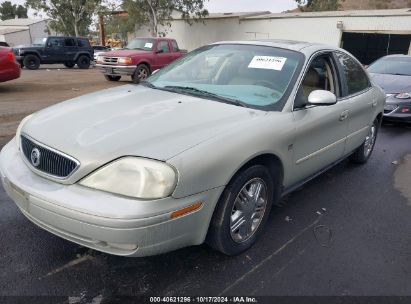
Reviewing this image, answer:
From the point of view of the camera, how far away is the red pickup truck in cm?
1300

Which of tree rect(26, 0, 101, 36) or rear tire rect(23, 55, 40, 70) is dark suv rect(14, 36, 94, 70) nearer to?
rear tire rect(23, 55, 40, 70)

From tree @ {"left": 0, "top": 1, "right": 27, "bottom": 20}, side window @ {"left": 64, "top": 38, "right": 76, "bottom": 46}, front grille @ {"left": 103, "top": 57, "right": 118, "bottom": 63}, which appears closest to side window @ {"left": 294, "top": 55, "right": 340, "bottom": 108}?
front grille @ {"left": 103, "top": 57, "right": 118, "bottom": 63}

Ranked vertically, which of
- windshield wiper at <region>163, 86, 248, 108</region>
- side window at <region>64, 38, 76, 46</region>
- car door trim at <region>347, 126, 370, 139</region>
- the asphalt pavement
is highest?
side window at <region>64, 38, 76, 46</region>

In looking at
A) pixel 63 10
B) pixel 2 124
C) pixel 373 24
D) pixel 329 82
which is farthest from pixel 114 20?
pixel 329 82

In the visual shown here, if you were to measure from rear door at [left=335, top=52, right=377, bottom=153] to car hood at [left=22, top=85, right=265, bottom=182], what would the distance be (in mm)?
1586

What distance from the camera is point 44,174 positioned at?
2.41 m

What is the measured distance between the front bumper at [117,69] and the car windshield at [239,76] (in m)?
9.41

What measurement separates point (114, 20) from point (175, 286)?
1405 inches

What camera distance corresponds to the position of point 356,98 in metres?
4.15

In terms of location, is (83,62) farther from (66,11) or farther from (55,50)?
(66,11)

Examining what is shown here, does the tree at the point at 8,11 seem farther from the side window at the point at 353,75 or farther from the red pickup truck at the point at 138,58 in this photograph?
the side window at the point at 353,75

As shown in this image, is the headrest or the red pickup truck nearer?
the headrest

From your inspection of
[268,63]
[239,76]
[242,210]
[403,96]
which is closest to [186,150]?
[242,210]

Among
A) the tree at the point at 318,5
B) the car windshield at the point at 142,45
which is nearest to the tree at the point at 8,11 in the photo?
the tree at the point at 318,5
